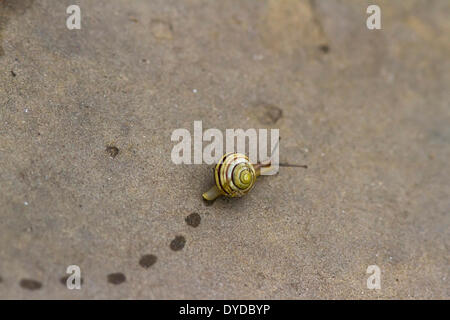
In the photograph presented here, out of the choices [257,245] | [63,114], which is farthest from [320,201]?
[63,114]

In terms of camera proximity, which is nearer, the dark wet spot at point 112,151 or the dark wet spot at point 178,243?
the dark wet spot at point 178,243

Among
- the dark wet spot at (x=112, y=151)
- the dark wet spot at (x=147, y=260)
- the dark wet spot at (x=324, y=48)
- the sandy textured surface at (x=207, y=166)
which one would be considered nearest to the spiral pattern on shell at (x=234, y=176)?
the sandy textured surface at (x=207, y=166)

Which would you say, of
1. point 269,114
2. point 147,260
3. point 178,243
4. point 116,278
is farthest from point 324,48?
point 116,278

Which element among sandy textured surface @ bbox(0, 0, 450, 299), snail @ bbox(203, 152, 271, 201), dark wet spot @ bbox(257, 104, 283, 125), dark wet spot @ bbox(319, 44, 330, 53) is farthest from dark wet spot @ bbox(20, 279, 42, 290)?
dark wet spot @ bbox(319, 44, 330, 53)
